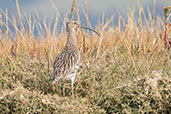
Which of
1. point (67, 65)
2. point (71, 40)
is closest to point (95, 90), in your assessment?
point (67, 65)

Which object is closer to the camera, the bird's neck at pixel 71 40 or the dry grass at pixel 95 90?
the dry grass at pixel 95 90

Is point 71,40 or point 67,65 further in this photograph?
point 71,40

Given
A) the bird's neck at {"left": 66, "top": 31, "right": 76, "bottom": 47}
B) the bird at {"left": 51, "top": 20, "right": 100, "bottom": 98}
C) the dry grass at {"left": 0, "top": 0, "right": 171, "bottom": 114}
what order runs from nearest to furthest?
the dry grass at {"left": 0, "top": 0, "right": 171, "bottom": 114}
the bird at {"left": 51, "top": 20, "right": 100, "bottom": 98}
the bird's neck at {"left": 66, "top": 31, "right": 76, "bottom": 47}

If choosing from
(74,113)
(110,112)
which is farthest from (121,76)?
(74,113)

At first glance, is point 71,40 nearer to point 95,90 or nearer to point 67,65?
point 67,65

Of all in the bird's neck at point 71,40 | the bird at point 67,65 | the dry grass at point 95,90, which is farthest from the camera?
the bird's neck at point 71,40

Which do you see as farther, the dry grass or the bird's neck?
the bird's neck

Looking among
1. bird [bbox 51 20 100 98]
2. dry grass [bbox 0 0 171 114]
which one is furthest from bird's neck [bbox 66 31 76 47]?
dry grass [bbox 0 0 171 114]

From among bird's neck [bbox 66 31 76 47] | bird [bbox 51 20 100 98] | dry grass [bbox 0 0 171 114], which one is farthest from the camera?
bird's neck [bbox 66 31 76 47]

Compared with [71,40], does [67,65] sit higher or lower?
lower

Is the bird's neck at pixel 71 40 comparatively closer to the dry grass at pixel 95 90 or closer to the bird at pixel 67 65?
the bird at pixel 67 65

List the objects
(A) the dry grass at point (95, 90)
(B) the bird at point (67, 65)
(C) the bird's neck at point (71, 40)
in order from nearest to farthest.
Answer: (A) the dry grass at point (95, 90) < (B) the bird at point (67, 65) < (C) the bird's neck at point (71, 40)

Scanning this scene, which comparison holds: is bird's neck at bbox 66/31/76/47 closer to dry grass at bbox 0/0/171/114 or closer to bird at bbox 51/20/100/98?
bird at bbox 51/20/100/98

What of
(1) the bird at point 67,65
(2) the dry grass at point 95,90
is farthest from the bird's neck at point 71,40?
(2) the dry grass at point 95,90
